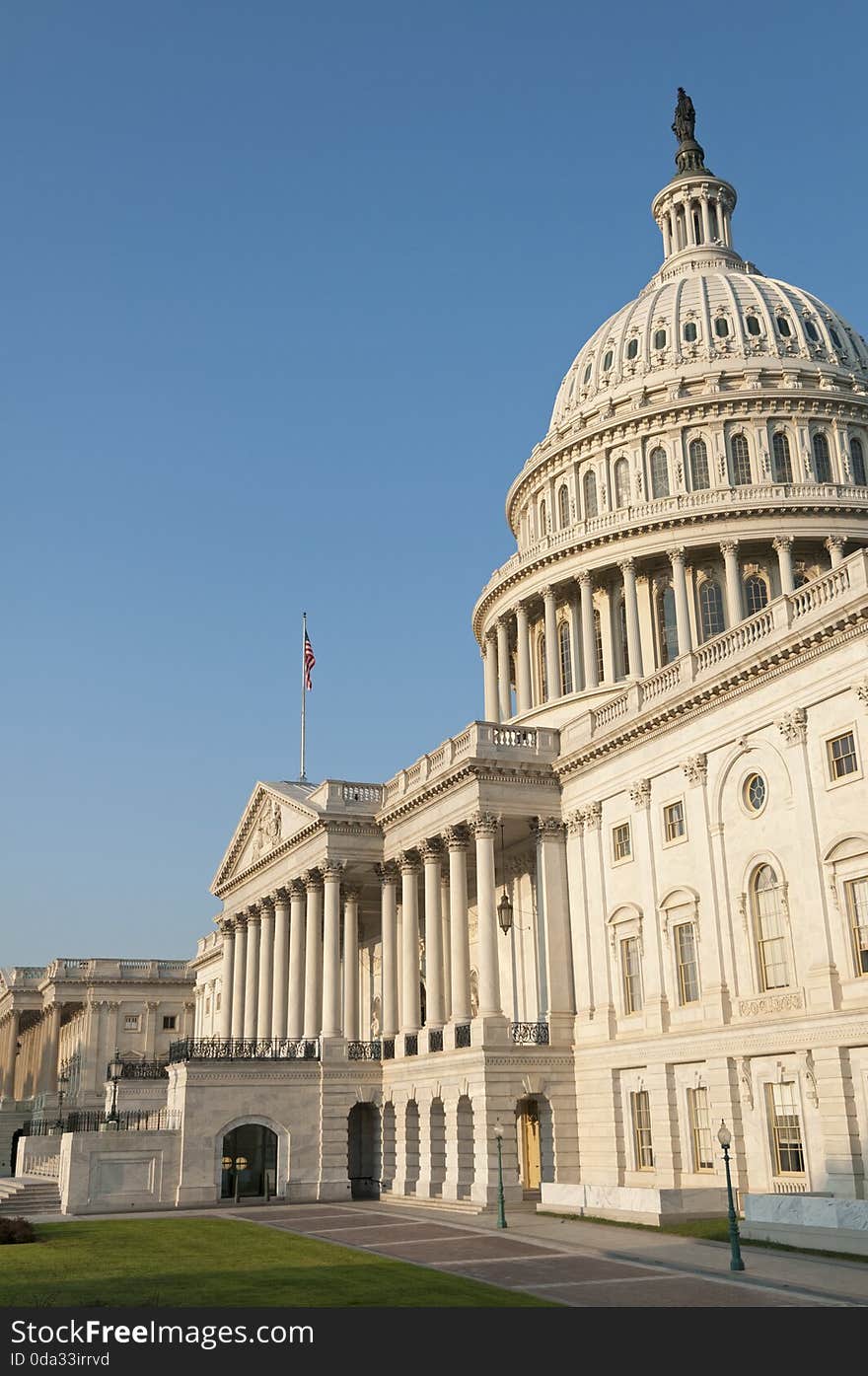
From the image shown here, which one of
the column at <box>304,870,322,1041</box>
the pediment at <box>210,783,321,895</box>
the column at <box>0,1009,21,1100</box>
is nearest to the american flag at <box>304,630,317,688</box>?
the pediment at <box>210,783,321,895</box>

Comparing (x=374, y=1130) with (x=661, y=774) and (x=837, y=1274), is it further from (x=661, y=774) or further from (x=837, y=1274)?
(x=837, y=1274)

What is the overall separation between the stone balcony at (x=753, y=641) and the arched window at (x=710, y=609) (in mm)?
19612

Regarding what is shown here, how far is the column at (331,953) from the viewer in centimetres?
6119

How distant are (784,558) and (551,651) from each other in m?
13.8

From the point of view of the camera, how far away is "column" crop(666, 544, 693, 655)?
225 ft

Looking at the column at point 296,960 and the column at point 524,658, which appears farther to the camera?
the column at point 524,658

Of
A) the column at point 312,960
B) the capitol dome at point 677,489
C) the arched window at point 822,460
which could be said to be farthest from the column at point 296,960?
the arched window at point 822,460

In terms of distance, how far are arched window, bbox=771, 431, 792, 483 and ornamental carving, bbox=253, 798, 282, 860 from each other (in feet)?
107

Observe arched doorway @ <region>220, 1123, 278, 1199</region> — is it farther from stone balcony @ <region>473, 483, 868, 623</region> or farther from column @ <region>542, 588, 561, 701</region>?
stone balcony @ <region>473, 483, 868, 623</region>

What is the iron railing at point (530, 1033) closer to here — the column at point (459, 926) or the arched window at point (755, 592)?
the column at point (459, 926)

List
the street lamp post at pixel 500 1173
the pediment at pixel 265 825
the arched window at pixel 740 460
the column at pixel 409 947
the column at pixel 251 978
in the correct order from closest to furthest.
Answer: the street lamp post at pixel 500 1173, the column at pixel 409 947, the pediment at pixel 265 825, the arched window at pixel 740 460, the column at pixel 251 978

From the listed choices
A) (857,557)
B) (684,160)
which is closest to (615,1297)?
(857,557)

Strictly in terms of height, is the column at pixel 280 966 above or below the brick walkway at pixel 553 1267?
above

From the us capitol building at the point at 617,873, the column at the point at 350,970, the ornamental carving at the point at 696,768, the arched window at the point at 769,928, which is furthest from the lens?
the column at the point at 350,970
